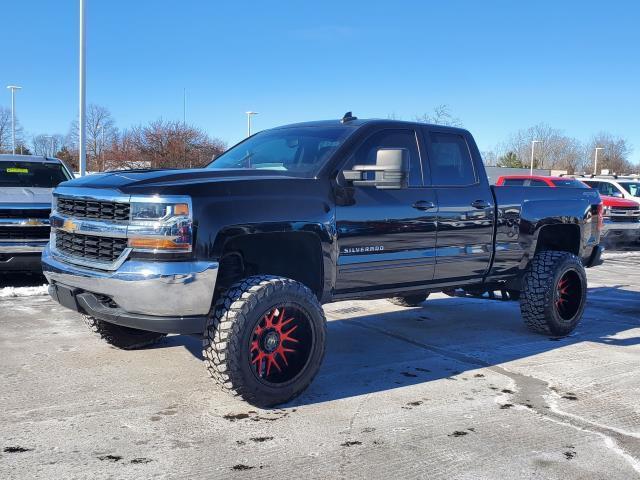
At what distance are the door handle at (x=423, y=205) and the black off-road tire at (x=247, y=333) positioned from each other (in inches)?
52.3

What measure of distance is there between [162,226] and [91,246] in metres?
0.69

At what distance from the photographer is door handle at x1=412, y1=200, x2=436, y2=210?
5.16 metres

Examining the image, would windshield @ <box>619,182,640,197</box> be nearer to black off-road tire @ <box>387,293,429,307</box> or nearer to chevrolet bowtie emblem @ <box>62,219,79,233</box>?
black off-road tire @ <box>387,293,429,307</box>

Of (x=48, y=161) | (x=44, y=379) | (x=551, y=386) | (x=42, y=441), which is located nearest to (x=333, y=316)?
(x=551, y=386)

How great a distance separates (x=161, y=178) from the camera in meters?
4.16

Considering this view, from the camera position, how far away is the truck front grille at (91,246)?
405 centimetres

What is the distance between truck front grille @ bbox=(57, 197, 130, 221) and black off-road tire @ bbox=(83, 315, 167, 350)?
112cm

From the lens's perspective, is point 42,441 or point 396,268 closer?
point 42,441

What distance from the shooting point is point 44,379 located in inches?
186

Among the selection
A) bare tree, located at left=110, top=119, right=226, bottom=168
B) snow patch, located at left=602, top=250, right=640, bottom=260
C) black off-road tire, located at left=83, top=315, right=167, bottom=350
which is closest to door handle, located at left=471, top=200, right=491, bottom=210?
black off-road tire, located at left=83, top=315, right=167, bottom=350

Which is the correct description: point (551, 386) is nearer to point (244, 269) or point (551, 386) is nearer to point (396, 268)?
point (396, 268)

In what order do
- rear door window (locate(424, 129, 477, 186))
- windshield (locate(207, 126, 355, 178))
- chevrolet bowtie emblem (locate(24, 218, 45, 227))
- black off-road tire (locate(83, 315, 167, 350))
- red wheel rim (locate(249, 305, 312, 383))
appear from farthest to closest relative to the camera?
1. chevrolet bowtie emblem (locate(24, 218, 45, 227))
2. rear door window (locate(424, 129, 477, 186))
3. black off-road tire (locate(83, 315, 167, 350))
4. windshield (locate(207, 126, 355, 178))
5. red wheel rim (locate(249, 305, 312, 383))

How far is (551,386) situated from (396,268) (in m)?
1.47

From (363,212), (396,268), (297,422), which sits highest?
(363,212)
